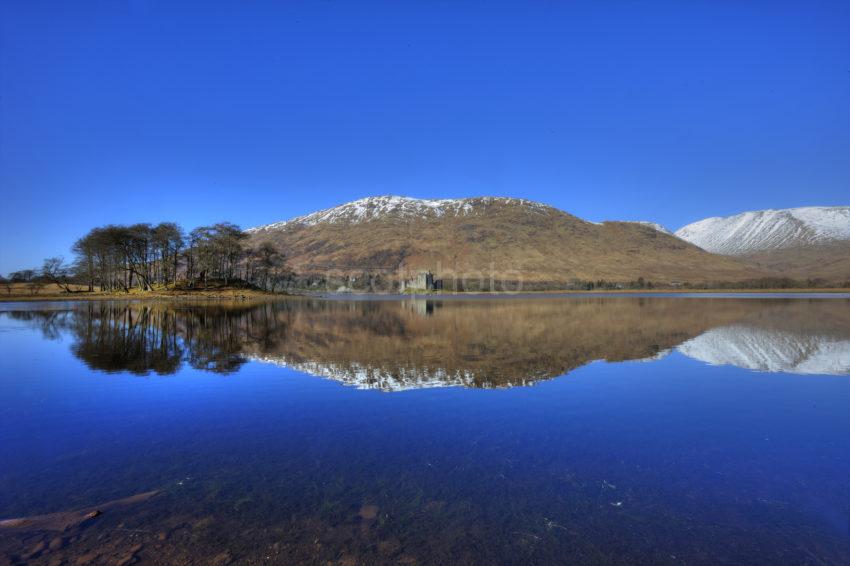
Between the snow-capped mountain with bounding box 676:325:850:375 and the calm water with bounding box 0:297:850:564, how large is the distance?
1.54 feet

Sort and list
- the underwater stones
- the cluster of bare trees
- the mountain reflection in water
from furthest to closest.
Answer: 1. the cluster of bare trees
2. the mountain reflection in water
3. the underwater stones

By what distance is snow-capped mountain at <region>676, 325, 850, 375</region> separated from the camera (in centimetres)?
1977

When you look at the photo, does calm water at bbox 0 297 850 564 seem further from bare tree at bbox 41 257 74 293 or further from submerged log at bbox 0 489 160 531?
bare tree at bbox 41 257 74 293

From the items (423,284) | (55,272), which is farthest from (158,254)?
(423,284)

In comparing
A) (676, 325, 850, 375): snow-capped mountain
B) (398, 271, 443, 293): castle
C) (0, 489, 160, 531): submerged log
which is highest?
(398, 271, 443, 293): castle

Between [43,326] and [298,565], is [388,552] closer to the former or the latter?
[298,565]

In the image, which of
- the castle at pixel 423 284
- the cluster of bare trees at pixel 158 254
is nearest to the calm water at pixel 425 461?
the cluster of bare trees at pixel 158 254

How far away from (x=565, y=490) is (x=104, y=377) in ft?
57.5

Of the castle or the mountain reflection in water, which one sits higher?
the castle

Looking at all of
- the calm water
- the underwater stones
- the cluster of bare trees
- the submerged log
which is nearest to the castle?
the cluster of bare trees

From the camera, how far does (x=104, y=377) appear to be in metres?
17.4

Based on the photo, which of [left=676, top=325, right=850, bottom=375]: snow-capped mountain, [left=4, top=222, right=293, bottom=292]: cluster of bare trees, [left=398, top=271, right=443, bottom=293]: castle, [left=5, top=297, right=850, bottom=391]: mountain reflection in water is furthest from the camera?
[left=398, top=271, right=443, bottom=293]: castle

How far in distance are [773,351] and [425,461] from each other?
75.9ft

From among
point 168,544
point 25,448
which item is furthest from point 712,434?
point 25,448
